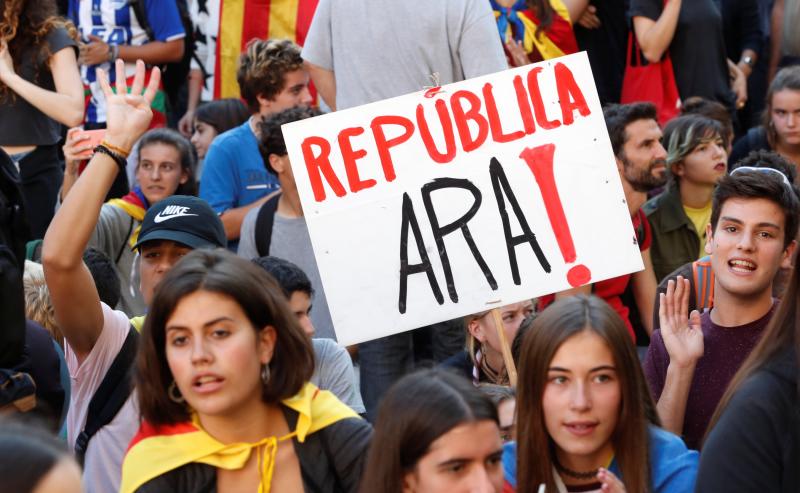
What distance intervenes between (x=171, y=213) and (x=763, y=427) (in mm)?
2543

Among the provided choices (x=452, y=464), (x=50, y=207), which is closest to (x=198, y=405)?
(x=452, y=464)

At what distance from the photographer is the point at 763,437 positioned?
121 inches

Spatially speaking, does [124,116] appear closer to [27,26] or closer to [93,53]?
[27,26]

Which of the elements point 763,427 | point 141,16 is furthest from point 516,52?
point 763,427

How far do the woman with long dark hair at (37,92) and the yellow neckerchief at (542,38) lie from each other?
8.78ft

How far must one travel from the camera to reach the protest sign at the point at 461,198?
4.85 m

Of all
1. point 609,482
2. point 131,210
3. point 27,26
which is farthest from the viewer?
point 27,26

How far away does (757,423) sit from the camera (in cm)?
309

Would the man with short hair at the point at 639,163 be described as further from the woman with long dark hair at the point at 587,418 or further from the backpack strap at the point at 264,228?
the woman with long dark hair at the point at 587,418

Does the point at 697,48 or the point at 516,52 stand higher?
the point at 516,52

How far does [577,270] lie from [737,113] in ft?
15.7

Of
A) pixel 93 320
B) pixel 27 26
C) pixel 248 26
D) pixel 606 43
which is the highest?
pixel 248 26

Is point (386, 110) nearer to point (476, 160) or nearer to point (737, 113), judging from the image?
point (476, 160)

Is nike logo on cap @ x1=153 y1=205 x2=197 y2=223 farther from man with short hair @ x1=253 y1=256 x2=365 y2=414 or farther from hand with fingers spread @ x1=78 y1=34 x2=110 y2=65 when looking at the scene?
hand with fingers spread @ x1=78 y1=34 x2=110 y2=65
